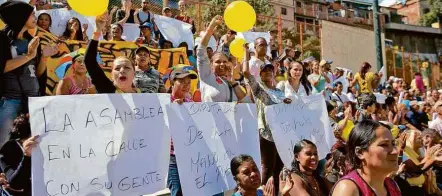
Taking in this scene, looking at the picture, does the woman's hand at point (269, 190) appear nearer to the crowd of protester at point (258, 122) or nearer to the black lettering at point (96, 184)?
the crowd of protester at point (258, 122)

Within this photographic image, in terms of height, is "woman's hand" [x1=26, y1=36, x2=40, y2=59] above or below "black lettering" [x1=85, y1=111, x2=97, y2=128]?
above

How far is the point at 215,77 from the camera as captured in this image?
485 centimetres

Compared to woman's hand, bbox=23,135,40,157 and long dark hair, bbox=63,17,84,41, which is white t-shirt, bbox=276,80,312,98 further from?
long dark hair, bbox=63,17,84,41

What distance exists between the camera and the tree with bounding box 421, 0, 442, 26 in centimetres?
5022

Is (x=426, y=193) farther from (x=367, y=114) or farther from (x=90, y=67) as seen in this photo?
(x=90, y=67)

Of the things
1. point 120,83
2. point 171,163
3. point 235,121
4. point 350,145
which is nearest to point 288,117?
point 235,121

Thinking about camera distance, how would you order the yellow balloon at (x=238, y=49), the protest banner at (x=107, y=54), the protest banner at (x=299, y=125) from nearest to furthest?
the protest banner at (x=299, y=125), the protest banner at (x=107, y=54), the yellow balloon at (x=238, y=49)

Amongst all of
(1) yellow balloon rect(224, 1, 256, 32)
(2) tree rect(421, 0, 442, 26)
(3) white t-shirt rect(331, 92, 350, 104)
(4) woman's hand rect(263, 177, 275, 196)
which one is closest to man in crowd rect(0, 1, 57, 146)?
(4) woman's hand rect(263, 177, 275, 196)

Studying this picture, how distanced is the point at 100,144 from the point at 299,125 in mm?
2382

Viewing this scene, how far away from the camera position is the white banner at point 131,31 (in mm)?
9070

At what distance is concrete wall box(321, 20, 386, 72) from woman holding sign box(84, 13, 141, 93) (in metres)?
14.8

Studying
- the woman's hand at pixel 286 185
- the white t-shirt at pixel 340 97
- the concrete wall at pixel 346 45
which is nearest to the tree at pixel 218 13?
the concrete wall at pixel 346 45

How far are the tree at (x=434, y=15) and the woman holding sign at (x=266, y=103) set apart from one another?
49318 millimetres

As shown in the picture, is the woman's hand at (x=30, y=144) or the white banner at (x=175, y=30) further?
the white banner at (x=175, y=30)
